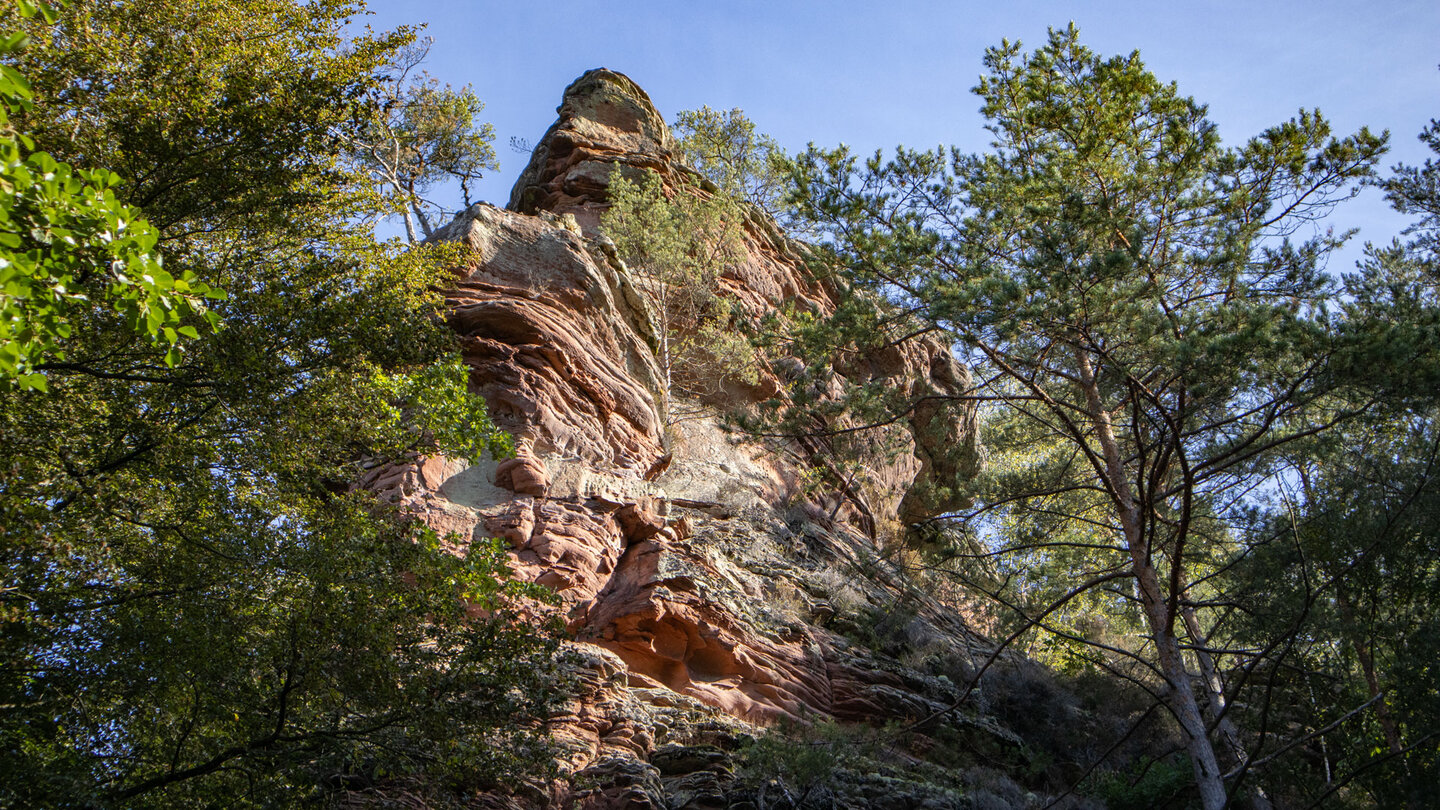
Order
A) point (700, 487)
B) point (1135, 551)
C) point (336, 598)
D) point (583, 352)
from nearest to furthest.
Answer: point (336, 598)
point (1135, 551)
point (583, 352)
point (700, 487)

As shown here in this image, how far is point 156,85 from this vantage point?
8742mm

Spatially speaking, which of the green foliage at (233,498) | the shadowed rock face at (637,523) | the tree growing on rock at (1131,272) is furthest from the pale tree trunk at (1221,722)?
the green foliage at (233,498)

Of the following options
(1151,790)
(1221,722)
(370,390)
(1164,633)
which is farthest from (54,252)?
(1221,722)

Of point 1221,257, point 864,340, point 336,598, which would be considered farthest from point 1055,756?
point 336,598

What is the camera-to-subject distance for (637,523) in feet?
45.9

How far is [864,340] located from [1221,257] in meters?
4.31

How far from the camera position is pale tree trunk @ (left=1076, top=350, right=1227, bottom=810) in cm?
918

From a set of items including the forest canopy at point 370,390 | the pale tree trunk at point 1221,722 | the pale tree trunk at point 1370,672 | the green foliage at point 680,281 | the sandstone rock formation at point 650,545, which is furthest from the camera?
the green foliage at point 680,281

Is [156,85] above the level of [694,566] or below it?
above

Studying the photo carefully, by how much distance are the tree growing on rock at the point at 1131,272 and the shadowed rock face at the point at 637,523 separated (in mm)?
2281

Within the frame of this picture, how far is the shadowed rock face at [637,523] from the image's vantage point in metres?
12.1

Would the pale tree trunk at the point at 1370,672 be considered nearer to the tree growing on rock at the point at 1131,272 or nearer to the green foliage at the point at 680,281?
the tree growing on rock at the point at 1131,272

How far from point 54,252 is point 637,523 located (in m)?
10.4

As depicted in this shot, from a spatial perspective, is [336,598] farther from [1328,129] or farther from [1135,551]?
[1328,129]
